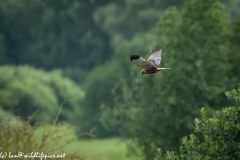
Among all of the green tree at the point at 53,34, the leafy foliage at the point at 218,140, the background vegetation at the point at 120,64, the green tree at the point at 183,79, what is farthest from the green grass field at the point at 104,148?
the green tree at the point at 53,34

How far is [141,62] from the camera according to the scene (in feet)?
52.6

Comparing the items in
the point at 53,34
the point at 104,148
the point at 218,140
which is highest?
the point at 53,34

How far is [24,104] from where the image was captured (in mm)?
81750

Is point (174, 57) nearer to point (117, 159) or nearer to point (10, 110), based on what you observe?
point (117, 159)

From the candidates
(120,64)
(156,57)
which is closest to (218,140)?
(156,57)

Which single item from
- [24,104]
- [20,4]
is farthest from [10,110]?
[20,4]

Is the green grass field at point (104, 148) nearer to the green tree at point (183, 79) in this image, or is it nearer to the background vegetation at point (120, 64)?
the background vegetation at point (120, 64)

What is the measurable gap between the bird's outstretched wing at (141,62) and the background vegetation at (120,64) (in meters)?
3.24

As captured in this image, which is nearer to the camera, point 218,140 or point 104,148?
point 218,140

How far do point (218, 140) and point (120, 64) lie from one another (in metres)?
61.2

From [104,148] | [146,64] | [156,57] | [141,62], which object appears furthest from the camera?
[104,148]

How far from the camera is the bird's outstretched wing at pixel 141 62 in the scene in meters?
15.8

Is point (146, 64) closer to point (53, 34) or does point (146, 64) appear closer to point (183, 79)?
point (183, 79)

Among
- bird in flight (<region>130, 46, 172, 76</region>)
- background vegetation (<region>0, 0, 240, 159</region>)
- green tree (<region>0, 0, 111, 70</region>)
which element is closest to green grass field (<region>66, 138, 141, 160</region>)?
background vegetation (<region>0, 0, 240, 159</region>)
